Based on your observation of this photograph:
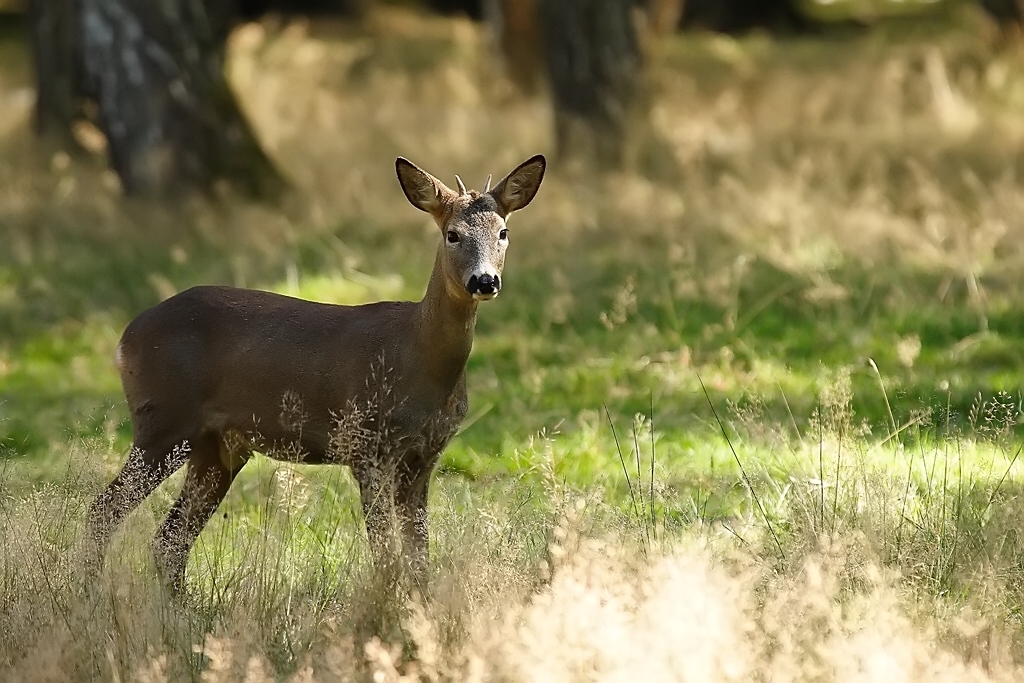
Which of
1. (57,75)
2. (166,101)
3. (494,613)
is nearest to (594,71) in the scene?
(166,101)

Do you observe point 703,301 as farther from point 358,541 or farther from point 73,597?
point 73,597

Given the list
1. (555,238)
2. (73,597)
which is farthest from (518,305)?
(73,597)

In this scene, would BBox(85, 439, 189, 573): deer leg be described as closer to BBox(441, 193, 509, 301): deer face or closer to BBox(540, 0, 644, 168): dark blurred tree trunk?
BBox(441, 193, 509, 301): deer face

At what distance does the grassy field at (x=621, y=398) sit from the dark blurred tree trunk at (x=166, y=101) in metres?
0.29

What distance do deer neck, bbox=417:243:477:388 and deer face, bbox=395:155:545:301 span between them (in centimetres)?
7

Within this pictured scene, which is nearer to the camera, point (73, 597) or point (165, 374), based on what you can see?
point (73, 597)

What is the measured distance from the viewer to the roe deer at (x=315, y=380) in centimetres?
509

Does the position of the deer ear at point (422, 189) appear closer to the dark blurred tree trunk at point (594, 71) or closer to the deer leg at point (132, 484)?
the deer leg at point (132, 484)

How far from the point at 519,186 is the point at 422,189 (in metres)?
0.32

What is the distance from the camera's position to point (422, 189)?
5266mm

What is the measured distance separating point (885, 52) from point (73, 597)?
16885 millimetres

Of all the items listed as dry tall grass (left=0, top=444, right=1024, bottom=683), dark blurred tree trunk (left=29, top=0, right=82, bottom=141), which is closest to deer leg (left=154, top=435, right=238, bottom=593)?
dry tall grass (left=0, top=444, right=1024, bottom=683)

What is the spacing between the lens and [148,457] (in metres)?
5.31

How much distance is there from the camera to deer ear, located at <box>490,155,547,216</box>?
5.27 meters
